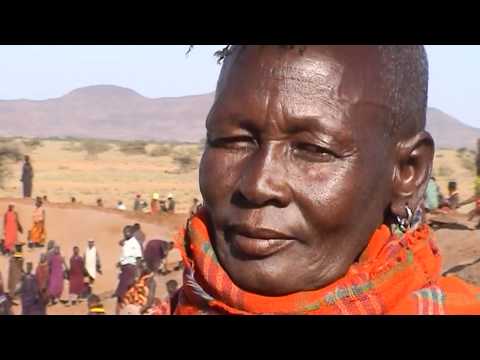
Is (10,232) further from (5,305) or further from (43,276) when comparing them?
(5,305)

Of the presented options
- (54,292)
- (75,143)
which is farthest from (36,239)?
Result: (75,143)

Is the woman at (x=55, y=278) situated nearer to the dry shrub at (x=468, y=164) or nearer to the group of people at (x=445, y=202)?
the group of people at (x=445, y=202)

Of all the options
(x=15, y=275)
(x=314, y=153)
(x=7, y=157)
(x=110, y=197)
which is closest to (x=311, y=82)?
(x=314, y=153)

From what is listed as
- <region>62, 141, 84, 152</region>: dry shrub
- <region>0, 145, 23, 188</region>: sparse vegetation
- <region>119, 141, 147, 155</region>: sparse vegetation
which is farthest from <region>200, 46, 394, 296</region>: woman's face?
<region>62, 141, 84, 152</region>: dry shrub

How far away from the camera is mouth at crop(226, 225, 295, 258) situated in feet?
6.99

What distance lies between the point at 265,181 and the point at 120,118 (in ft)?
254

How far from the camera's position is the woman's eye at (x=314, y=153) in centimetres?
215

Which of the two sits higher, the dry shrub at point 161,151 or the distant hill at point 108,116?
the distant hill at point 108,116

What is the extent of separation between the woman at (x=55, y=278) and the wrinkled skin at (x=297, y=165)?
1089cm

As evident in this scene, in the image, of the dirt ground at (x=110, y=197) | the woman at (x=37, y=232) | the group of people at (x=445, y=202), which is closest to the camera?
the group of people at (x=445, y=202)

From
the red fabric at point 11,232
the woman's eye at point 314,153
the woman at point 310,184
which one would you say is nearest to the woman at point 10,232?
the red fabric at point 11,232

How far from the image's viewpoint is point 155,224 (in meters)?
20.6

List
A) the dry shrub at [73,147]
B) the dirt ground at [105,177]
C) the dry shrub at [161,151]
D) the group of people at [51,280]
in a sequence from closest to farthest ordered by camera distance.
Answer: the group of people at [51,280]
the dirt ground at [105,177]
the dry shrub at [161,151]
the dry shrub at [73,147]
